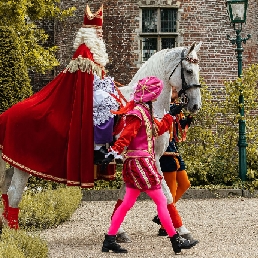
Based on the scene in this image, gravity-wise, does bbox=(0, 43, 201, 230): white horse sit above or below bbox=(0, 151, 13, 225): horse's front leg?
above

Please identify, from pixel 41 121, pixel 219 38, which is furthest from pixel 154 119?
pixel 219 38

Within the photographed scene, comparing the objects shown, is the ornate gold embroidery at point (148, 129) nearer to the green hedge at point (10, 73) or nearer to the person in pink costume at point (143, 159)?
the person in pink costume at point (143, 159)

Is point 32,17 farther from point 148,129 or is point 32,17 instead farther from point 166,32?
point 148,129

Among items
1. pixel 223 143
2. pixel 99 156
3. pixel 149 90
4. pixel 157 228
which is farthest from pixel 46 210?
pixel 223 143

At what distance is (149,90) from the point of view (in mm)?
6512

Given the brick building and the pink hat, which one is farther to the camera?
the brick building

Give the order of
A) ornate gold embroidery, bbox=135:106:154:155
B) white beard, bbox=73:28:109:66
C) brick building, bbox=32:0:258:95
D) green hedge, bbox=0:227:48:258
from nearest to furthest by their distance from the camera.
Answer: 1. green hedge, bbox=0:227:48:258
2. ornate gold embroidery, bbox=135:106:154:155
3. white beard, bbox=73:28:109:66
4. brick building, bbox=32:0:258:95

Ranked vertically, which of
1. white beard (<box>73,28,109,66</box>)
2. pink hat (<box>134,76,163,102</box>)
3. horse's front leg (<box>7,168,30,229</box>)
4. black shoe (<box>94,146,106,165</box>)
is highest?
white beard (<box>73,28,109,66</box>)

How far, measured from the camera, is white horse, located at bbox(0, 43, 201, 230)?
22.4ft

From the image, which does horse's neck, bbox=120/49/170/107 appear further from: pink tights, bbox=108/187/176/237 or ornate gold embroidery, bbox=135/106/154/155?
pink tights, bbox=108/187/176/237

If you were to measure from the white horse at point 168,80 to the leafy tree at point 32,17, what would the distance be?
836 centimetres

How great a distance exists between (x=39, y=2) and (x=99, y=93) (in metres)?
9.47

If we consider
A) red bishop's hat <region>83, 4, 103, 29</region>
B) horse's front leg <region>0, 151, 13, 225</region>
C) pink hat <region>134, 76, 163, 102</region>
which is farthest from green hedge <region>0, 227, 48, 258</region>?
red bishop's hat <region>83, 4, 103, 29</region>

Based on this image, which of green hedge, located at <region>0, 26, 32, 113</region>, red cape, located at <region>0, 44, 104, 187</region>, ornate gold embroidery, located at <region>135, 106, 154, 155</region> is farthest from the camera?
green hedge, located at <region>0, 26, 32, 113</region>
